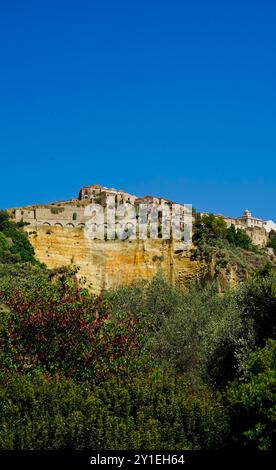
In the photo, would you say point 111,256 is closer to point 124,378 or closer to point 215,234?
point 215,234

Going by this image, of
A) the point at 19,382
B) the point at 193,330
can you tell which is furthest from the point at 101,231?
the point at 19,382

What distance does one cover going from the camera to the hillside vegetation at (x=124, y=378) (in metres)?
15.3

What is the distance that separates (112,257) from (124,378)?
41.2 metres

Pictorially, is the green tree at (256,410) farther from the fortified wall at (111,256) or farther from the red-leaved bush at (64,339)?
the fortified wall at (111,256)

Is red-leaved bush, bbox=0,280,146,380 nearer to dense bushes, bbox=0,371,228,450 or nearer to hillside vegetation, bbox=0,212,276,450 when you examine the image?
hillside vegetation, bbox=0,212,276,450

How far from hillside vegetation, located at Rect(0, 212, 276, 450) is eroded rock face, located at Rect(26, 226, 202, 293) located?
30039 millimetres

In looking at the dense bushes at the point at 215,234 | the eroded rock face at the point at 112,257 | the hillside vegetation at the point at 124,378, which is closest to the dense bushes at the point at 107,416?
the hillside vegetation at the point at 124,378

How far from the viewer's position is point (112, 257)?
6000 cm

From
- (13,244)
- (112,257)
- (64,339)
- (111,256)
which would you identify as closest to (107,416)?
(64,339)

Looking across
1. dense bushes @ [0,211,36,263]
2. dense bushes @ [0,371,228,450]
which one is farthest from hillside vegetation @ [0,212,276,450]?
dense bushes @ [0,211,36,263]

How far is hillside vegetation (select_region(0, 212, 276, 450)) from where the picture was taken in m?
15.3

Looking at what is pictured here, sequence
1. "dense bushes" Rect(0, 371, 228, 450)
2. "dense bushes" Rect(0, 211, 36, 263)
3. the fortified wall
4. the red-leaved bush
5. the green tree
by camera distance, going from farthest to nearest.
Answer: the fortified wall
"dense bushes" Rect(0, 211, 36, 263)
the red-leaved bush
the green tree
"dense bushes" Rect(0, 371, 228, 450)

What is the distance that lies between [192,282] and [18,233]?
16.6 m
